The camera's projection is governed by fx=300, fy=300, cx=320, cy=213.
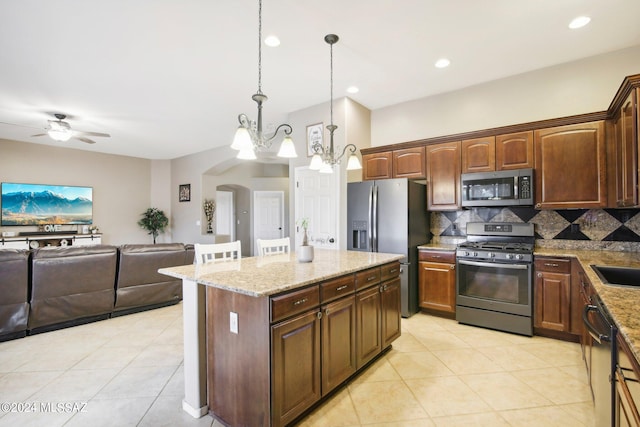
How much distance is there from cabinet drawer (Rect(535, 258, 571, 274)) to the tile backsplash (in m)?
0.58

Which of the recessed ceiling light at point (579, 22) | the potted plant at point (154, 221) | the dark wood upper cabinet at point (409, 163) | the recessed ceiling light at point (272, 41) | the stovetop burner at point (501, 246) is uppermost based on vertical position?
the recessed ceiling light at point (579, 22)

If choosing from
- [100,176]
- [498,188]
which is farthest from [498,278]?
[100,176]

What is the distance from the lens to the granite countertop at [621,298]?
107 centimetres

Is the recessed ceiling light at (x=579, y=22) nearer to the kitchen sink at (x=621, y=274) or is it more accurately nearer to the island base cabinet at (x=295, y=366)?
the kitchen sink at (x=621, y=274)

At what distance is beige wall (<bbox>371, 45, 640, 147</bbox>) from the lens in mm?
3215

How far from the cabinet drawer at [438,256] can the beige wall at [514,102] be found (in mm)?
1679

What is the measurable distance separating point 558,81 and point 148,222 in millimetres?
9036

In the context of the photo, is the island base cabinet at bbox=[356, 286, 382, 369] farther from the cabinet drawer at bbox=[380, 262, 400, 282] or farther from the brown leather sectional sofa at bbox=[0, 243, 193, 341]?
the brown leather sectional sofa at bbox=[0, 243, 193, 341]

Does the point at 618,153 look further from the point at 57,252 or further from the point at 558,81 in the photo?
the point at 57,252

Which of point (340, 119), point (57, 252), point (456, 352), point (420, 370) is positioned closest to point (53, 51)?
point (57, 252)

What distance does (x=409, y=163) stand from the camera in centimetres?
417

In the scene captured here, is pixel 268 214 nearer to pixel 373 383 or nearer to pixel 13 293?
pixel 13 293

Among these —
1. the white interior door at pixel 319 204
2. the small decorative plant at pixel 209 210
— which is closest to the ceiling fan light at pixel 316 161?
the white interior door at pixel 319 204

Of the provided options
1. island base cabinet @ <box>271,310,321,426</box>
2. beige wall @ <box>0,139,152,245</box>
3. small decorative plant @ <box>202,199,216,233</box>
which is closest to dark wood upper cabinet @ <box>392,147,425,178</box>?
island base cabinet @ <box>271,310,321,426</box>
